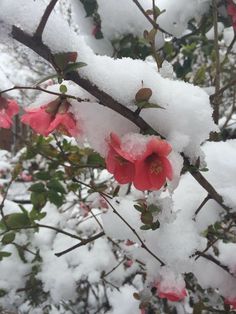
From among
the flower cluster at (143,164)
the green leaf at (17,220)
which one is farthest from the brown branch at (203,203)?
the green leaf at (17,220)

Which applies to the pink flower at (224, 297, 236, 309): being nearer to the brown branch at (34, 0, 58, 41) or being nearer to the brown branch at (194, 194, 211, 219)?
the brown branch at (194, 194, 211, 219)

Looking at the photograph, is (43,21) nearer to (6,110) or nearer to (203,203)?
(6,110)

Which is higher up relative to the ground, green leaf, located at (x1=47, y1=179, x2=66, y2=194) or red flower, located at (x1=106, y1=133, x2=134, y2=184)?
red flower, located at (x1=106, y1=133, x2=134, y2=184)

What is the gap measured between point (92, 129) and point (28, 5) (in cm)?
22

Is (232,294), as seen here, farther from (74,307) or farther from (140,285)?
(74,307)

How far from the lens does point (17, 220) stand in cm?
123

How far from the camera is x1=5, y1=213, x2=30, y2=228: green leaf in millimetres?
1220

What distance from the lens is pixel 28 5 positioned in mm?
602

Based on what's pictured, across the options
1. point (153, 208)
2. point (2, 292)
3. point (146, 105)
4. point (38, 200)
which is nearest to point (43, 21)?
point (146, 105)

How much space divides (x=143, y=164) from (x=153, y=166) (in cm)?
2

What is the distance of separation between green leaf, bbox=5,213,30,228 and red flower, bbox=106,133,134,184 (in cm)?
63

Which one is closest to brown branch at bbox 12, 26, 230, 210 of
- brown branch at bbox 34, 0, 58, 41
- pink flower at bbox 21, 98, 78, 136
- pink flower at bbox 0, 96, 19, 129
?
brown branch at bbox 34, 0, 58, 41

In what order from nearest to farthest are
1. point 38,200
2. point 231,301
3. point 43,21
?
point 43,21, point 231,301, point 38,200

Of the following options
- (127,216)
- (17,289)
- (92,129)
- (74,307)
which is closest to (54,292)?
(17,289)
